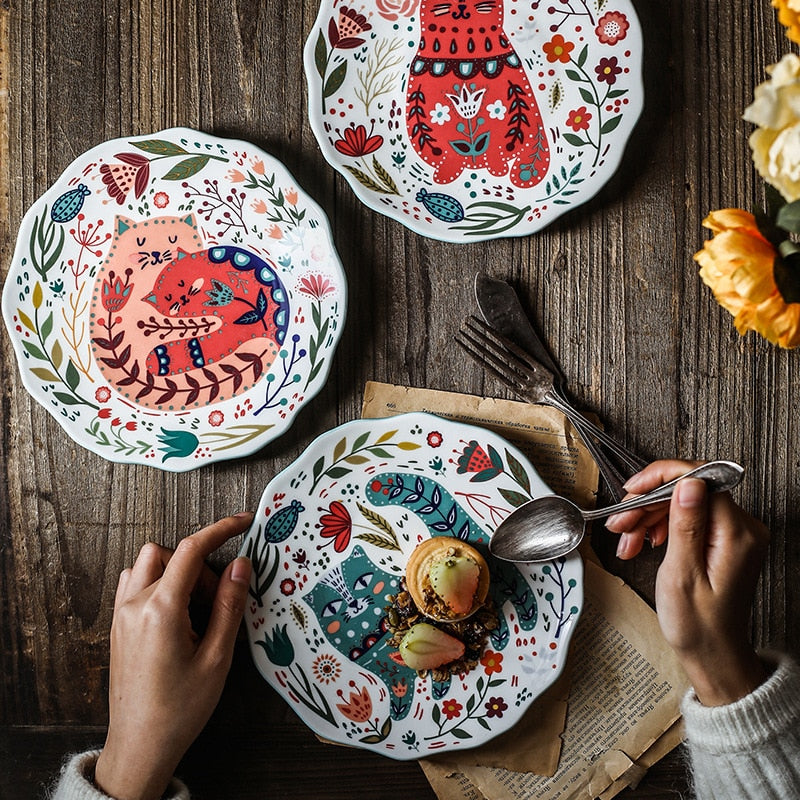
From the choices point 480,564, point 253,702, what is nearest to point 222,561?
point 253,702

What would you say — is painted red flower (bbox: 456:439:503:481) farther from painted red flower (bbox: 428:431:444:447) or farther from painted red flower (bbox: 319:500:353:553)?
painted red flower (bbox: 319:500:353:553)

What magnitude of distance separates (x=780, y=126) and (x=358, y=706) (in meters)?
0.72

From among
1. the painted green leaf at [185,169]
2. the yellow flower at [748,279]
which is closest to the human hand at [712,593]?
the yellow flower at [748,279]

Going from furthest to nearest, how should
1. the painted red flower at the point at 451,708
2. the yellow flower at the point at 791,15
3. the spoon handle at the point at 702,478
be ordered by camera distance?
1. the painted red flower at the point at 451,708
2. the spoon handle at the point at 702,478
3. the yellow flower at the point at 791,15

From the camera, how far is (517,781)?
0.85 meters

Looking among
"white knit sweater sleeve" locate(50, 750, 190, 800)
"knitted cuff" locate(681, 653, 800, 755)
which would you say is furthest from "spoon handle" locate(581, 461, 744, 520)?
"white knit sweater sleeve" locate(50, 750, 190, 800)

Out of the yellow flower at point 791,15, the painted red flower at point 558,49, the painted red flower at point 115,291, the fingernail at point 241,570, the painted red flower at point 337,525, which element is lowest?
the fingernail at point 241,570

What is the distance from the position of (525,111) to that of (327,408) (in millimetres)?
430

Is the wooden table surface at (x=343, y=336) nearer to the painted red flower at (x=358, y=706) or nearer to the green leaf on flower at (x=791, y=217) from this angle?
the painted red flower at (x=358, y=706)

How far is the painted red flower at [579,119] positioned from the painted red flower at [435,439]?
15.5 inches

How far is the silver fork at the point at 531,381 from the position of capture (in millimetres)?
836

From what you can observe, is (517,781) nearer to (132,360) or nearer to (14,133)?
(132,360)

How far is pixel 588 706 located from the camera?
850mm

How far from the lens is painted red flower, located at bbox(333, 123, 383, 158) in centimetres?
87
